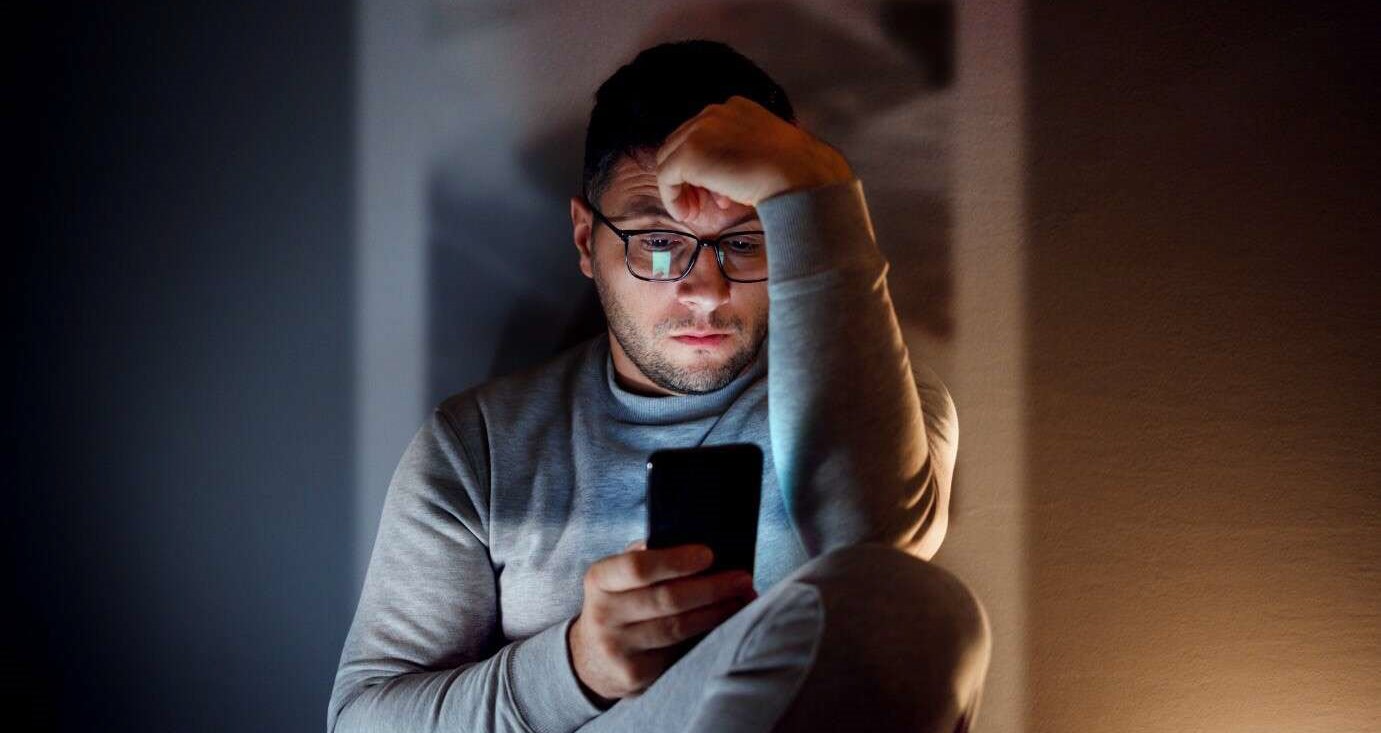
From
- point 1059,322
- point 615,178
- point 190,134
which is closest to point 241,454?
point 190,134

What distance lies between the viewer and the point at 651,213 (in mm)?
1038

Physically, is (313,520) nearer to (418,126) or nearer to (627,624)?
(418,126)

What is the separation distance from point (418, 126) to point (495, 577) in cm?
61

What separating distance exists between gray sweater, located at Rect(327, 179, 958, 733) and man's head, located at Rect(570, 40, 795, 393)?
0.06 metres

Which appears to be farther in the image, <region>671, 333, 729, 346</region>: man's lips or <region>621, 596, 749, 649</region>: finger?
<region>671, 333, 729, 346</region>: man's lips

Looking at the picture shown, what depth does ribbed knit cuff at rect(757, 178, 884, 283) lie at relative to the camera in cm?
86

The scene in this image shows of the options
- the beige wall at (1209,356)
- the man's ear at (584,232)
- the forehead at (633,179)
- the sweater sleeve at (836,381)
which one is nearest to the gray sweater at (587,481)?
the sweater sleeve at (836,381)

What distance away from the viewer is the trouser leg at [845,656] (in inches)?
25.1

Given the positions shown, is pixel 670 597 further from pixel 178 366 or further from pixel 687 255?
pixel 178 366

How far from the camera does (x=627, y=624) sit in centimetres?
82

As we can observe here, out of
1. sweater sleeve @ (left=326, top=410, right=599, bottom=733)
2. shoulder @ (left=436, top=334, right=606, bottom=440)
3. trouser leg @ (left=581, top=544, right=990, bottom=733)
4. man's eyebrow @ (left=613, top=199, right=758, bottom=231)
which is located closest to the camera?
trouser leg @ (left=581, top=544, right=990, bottom=733)

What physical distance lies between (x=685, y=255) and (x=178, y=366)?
0.74 metres

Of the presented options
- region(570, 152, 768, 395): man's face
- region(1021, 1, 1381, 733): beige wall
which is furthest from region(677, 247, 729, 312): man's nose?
region(1021, 1, 1381, 733): beige wall

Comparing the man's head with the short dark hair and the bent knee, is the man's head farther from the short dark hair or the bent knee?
the bent knee
